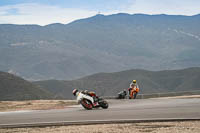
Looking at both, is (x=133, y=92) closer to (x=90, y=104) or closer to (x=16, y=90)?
(x=90, y=104)

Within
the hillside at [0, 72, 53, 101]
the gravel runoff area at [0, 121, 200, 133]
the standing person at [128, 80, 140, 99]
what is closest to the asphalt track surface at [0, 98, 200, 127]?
the gravel runoff area at [0, 121, 200, 133]

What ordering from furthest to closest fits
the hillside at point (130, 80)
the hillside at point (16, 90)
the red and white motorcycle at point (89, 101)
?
1. the hillside at point (130, 80)
2. the hillside at point (16, 90)
3. the red and white motorcycle at point (89, 101)

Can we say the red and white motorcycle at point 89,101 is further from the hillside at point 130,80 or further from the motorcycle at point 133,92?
the hillside at point 130,80

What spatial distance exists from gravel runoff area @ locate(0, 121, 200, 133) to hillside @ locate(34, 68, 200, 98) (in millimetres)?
118240

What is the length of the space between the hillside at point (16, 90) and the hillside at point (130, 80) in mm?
42788

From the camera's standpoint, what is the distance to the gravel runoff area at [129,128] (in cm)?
1133

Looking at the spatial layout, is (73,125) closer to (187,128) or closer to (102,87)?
(187,128)

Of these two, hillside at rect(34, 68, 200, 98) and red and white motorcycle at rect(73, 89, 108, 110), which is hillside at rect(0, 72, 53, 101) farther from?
red and white motorcycle at rect(73, 89, 108, 110)

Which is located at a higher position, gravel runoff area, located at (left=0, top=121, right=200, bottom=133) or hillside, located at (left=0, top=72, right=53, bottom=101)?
hillside, located at (left=0, top=72, right=53, bottom=101)

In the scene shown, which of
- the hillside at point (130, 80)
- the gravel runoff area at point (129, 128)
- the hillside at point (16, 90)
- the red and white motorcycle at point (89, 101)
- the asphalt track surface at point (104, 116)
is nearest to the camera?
the gravel runoff area at point (129, 128)

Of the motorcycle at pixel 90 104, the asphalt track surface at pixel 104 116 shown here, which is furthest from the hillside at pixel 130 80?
the asphalt track surface at pixel 104 116

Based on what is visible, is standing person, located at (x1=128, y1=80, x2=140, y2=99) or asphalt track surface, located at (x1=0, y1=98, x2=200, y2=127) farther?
standing person, located at (x1=128, y1=80, x2=140, y2=99)

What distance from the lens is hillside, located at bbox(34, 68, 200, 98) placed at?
457ft

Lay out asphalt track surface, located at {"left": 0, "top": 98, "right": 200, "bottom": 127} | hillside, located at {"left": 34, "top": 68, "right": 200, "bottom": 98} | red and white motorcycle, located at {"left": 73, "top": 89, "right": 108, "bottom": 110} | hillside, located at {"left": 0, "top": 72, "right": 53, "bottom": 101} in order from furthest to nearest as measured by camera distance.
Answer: hillside, located at {"left": 34, "top": 68, "right": 200, "bottom": 98}
hillside, located at {"left": 0, "top": 72, "right": 53, "bottom": 101}
red and white motorcycle, located at {"left": 73, "top": 89, "right": 108, "bottom": 110}
asphalt track surface, located at {"left": 0, "top": 98, "right": 200, "bottom": 127}
